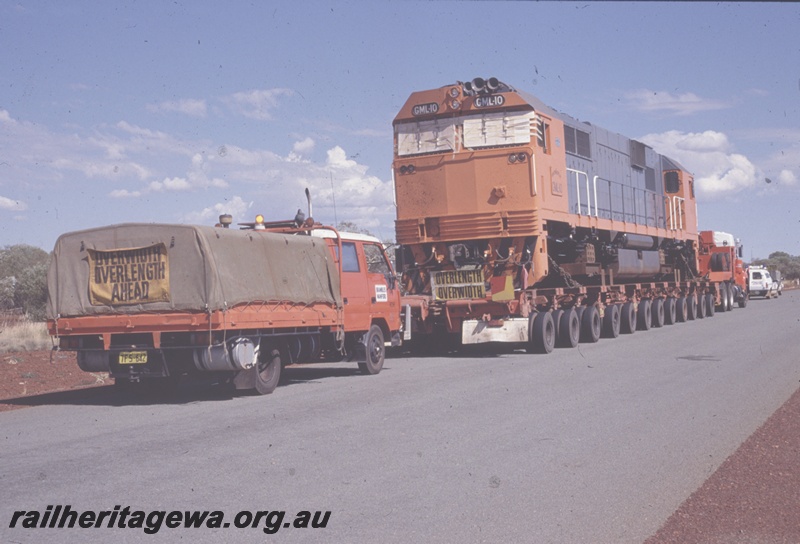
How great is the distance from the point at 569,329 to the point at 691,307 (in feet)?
46.5

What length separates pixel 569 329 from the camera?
846 inches

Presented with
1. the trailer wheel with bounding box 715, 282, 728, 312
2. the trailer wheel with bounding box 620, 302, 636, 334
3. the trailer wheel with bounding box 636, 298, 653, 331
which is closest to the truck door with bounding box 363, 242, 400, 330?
the trailer wheel with bounding box 620, 302, 636, 334

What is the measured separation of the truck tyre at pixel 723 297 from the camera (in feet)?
130

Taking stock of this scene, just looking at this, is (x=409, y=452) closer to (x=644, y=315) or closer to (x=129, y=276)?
(x=129, y=276)

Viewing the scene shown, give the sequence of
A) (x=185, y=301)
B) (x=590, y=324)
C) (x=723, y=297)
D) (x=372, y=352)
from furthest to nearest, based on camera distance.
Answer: (x=723, y=297)
(x=590, y=324)
(x=372, y=352)
(x=185, y=301)

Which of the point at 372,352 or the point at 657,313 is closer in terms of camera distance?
the point at 372,352

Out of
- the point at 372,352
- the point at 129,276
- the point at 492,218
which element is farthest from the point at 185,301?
the point at 492,218

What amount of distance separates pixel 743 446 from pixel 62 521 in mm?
5998

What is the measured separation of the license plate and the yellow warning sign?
70cm

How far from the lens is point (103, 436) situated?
10000 mm

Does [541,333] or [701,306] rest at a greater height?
[701,306]

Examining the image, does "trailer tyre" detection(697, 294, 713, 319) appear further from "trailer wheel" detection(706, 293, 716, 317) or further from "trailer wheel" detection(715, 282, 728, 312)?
"trailer wheel" detection(715, 282, 728, 312)

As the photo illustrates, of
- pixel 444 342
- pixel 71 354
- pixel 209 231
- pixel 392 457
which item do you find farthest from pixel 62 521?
pixel 71 354

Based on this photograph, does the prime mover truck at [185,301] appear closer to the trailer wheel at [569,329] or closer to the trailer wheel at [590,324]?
the trailer wheel at [569,329]
